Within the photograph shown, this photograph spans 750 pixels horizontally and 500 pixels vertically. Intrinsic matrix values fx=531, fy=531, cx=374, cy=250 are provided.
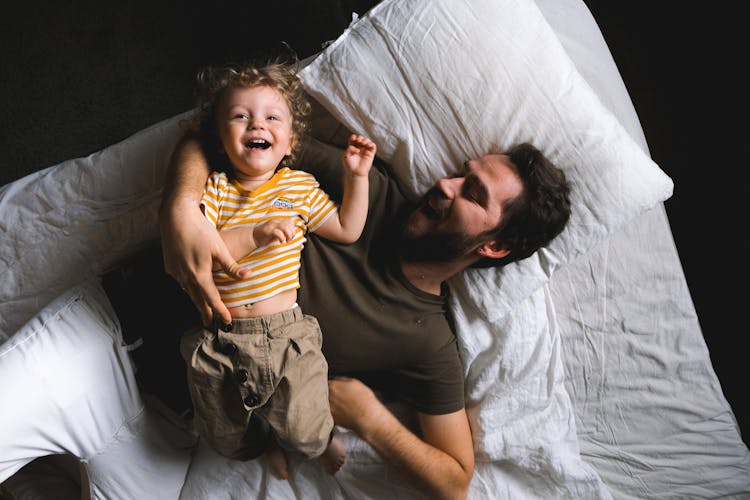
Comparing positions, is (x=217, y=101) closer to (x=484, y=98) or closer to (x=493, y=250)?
(x=484, y=98)

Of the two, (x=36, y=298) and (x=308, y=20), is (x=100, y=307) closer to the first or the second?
(x=36, y=298)

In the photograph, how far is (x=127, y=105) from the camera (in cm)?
179

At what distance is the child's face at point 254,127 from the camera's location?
1.07m

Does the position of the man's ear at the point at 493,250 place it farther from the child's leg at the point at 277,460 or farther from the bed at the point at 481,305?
the child's leg at the point at 277,460

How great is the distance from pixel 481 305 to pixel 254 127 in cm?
65

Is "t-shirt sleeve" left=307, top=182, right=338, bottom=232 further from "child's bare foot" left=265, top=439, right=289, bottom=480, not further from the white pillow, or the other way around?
"child's bare foot" left=265, top=439, right=289, bottom=480

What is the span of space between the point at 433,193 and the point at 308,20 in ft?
3.21

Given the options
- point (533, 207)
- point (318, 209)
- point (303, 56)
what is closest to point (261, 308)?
point (318, 209)

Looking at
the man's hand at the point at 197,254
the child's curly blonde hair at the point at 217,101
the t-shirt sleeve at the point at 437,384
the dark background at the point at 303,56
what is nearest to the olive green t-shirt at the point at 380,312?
the t-shirt sleeve at the point at 437,384

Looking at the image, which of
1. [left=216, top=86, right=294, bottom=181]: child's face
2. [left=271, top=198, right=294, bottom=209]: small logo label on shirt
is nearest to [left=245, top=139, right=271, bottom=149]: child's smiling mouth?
[left=216, top=86, right=294, bottom=181]: child's face

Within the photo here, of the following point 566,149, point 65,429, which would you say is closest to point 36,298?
point 65,429

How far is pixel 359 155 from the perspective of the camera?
110cm

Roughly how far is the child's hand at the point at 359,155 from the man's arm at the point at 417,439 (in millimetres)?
515

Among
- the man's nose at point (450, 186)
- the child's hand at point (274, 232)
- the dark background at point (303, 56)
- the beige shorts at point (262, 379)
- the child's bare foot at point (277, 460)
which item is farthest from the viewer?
the dark background at point (303, 56)
